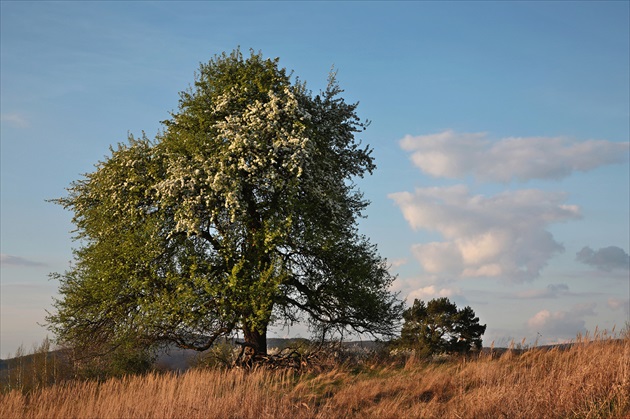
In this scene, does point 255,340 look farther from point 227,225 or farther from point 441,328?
point 441,328

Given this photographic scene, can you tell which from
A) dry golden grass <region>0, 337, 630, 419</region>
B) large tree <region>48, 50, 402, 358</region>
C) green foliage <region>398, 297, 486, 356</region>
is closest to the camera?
dry golden grass <region>0, 337, 630, 419</region>

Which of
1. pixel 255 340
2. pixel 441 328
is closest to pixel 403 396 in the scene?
pixel 255 340

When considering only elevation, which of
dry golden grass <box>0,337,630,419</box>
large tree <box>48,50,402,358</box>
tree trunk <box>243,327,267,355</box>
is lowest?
dry golden grass <box>0,337,630,419</box>

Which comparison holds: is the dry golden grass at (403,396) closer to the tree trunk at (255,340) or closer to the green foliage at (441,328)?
the tree trunk at (255,340)

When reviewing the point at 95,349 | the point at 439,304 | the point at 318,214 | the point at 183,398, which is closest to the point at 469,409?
the point at 183,398

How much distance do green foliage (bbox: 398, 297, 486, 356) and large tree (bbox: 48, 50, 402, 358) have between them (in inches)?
666

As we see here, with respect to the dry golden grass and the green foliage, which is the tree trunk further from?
the green foliage

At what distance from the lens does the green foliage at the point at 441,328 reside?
46.9 meters

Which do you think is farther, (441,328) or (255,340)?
(441,328)

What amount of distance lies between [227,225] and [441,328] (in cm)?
2636

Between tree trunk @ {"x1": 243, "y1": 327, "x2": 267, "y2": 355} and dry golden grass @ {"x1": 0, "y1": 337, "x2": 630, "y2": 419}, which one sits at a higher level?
tree trunk @ {"x1": 243, "y1": 327, "x2": 267, "y2": 355}

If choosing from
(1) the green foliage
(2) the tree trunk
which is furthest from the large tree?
(1) the green foliage

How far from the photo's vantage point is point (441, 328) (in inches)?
1877

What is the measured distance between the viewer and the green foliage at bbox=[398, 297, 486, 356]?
154 ft
